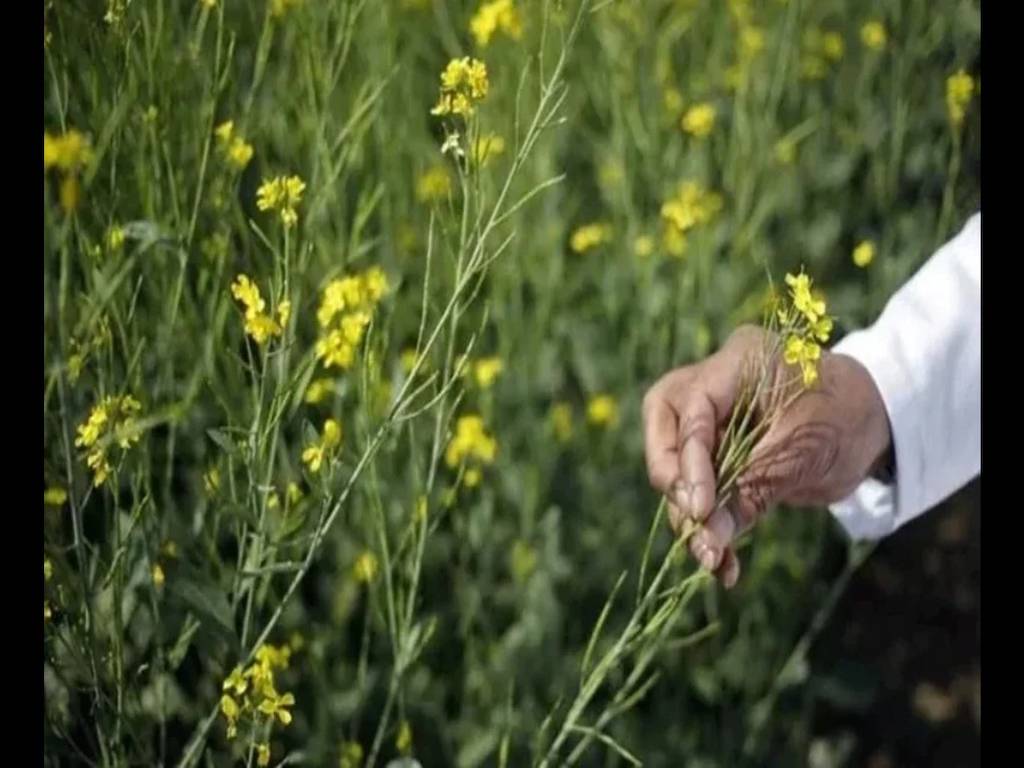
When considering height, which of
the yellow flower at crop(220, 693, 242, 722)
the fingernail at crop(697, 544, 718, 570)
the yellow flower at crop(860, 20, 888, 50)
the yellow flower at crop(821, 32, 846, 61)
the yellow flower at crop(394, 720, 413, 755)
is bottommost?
the yellow flower at crop(394, 720, 413, 755)

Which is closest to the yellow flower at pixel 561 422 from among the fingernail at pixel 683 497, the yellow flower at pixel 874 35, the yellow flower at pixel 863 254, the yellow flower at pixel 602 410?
the yellow flower at pixel 602 410

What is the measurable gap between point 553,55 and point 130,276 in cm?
31

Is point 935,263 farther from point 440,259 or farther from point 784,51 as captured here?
point 440,259

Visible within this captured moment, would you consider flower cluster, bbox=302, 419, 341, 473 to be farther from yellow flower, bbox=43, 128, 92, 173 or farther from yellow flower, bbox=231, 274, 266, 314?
yellow flower, bbox=43, 128, 92, 173

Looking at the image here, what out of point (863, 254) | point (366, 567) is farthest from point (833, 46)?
point (366, 567)

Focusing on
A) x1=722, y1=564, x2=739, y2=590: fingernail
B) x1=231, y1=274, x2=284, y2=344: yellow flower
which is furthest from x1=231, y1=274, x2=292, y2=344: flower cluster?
x1=722, y1=564, x2=739, y2=590: fingernail

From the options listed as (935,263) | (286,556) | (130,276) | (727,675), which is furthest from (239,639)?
(935,263)

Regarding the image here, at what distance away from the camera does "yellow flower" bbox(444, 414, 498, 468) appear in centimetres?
→ 124

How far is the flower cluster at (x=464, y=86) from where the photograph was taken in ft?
3.80

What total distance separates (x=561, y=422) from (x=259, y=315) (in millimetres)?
233

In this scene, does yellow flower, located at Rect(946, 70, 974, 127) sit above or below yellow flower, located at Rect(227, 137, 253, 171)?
above

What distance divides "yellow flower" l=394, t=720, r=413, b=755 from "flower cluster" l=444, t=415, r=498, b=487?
0.16m

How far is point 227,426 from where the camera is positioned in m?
1.19

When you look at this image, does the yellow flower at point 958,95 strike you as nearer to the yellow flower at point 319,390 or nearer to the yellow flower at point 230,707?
the yellow flower at point 319,390
